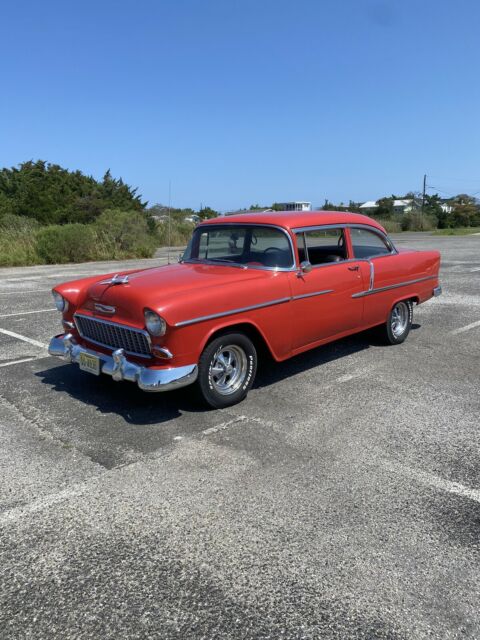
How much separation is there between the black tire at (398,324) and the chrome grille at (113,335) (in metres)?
3.24

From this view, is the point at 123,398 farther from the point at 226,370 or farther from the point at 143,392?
the point at 226,370

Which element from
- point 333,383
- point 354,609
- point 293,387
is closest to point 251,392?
point 293,387

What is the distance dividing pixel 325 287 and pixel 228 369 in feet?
4.41

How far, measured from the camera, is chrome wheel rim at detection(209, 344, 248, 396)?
167 inches

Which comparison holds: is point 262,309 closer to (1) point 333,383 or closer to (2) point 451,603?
(1) point 333,383

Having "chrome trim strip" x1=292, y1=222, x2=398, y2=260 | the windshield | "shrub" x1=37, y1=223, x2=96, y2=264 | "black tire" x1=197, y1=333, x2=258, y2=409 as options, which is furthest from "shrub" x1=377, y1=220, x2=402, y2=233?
"black tire" x1=197, y1=333, x2=258, y2=409

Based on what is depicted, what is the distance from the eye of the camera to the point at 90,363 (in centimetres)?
434

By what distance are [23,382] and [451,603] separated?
13.8ft

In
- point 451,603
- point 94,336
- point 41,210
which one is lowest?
point 451,603

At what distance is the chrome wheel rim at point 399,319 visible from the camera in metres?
6.29

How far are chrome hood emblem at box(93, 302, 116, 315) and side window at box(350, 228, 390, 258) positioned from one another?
106 inches

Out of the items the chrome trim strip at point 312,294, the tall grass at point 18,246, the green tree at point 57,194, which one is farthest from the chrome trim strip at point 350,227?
the green tree at point 57,194

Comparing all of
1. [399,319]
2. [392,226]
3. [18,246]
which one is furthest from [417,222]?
[399,319]

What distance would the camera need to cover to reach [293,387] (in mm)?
4867
